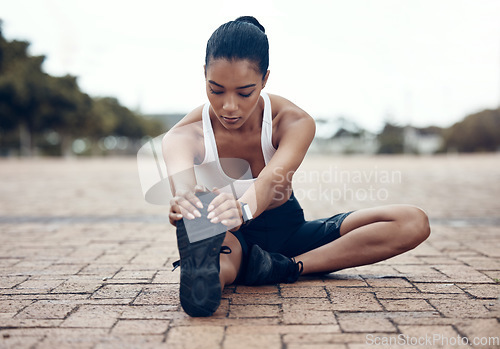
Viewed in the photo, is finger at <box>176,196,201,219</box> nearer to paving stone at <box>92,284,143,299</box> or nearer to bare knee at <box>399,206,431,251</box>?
paving stone at <box>92,284,143,299</box>

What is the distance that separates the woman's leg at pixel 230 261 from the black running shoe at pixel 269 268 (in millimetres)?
64

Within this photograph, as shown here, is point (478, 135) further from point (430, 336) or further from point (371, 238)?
point (430, 336)

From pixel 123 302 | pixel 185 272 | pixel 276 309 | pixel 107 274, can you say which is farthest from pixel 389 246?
pixel 107 274

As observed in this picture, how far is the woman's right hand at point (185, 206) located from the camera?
6.32 feet

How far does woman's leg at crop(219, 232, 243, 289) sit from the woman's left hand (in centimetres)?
39

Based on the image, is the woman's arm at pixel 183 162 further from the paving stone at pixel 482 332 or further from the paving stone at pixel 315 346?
the paving stone at pixel 482 332

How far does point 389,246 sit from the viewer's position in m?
2.52

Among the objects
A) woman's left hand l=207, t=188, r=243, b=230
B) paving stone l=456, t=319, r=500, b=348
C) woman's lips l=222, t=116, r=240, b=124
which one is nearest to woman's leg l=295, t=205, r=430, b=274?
paving stone l=456, t=319, r=500, b=348

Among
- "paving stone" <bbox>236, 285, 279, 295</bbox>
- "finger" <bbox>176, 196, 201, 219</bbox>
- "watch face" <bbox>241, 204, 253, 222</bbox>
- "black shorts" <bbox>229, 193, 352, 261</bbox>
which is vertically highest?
"finger" <bbox>176, 196, 201, 219</bbox>

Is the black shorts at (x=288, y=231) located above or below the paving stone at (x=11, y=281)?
above

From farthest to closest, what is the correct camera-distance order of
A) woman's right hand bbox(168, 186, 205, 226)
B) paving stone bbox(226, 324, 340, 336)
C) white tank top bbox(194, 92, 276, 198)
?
white tank top bbox(194, 92, 276, 198)
woman's right hand bbox(168, 186, 205, 226)
paving stone bbox(226, 324, 340, 336)

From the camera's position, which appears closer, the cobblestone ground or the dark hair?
the cobblestone ground

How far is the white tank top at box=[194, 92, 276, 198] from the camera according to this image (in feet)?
7.89

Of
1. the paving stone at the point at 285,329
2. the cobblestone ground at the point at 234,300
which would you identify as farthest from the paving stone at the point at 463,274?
the paving stone at the point at 285,329
